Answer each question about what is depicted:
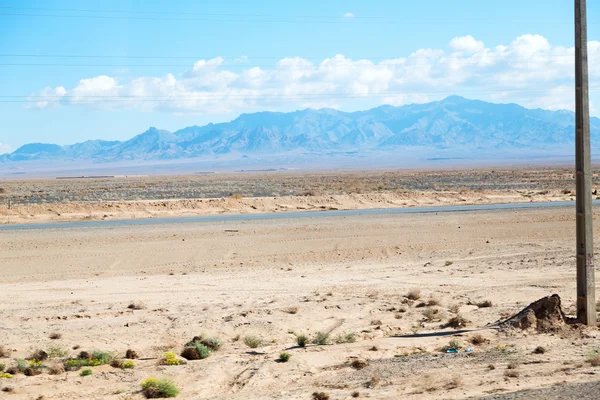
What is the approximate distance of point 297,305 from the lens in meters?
17.8

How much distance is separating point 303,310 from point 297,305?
0.61 metres

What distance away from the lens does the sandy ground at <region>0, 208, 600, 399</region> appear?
11203 millimetres

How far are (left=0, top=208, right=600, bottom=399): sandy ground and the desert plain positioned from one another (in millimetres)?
54

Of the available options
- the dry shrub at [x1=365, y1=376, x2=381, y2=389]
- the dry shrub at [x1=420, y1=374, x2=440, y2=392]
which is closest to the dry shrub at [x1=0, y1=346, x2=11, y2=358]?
the dry shrub at [x1=365, y1=376, x2=381, y2=389]

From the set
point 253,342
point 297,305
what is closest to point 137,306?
point 297,305

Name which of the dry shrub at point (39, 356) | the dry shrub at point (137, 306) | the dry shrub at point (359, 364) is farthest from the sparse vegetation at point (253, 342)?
the dry shrub at point (137, 306)

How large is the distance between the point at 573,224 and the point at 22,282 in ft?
78.7

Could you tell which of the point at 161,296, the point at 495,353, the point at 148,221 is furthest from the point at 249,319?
the point at 148,221

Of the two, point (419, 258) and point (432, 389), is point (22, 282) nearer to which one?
point (419, 258)

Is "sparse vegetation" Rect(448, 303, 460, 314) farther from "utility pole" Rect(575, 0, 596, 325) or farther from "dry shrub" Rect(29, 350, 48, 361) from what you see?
"dry shrub" Rect(29, 350, 48, 361)

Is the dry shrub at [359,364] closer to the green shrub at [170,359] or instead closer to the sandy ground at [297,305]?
the sandy ground at [297,305]

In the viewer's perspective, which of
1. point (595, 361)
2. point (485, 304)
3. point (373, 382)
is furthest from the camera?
point (485, 304)

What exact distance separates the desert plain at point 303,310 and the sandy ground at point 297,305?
0.18 feet

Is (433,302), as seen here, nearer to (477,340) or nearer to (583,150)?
(477,340)
